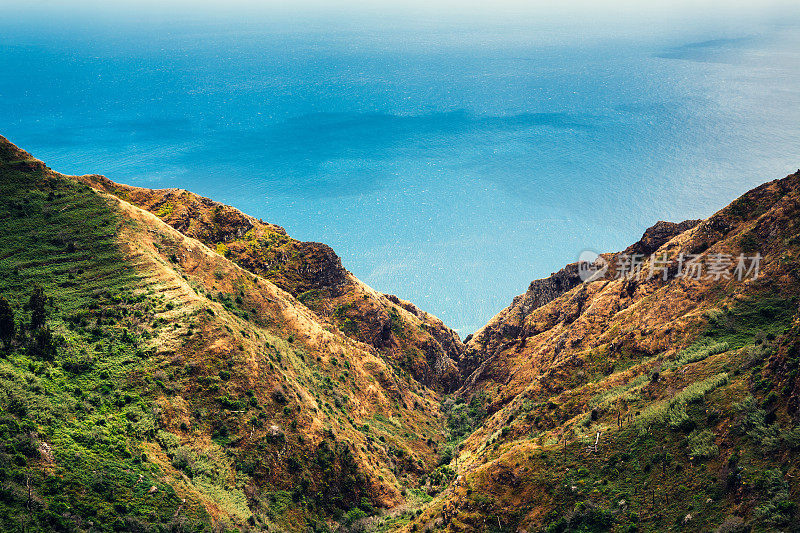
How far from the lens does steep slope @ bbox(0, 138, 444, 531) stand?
45031 millimetres

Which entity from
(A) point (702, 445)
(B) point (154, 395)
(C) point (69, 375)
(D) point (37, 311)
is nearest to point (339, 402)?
(B) point (154, 395)

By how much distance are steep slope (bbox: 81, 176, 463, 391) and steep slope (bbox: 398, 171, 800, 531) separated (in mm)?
34065

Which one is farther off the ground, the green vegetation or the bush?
the green vegetation

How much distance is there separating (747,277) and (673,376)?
20206 millimetres

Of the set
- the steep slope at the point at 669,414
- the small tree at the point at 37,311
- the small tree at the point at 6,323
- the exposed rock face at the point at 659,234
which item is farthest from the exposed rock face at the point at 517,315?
the small tree at the point at 6,323

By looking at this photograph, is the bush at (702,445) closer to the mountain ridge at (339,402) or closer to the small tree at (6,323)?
the mountain ridge at (339,402)

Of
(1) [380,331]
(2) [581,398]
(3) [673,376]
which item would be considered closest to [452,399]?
(1) [380,331]

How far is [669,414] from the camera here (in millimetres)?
50062

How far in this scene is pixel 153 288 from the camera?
220ft

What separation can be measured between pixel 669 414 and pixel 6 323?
67045 mm

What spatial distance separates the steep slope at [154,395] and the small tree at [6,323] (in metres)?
0.15

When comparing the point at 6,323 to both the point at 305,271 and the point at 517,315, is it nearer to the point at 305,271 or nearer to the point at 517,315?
the point at 305,271

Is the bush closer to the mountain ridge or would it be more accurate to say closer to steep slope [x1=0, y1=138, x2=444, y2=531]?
the mountain ridge

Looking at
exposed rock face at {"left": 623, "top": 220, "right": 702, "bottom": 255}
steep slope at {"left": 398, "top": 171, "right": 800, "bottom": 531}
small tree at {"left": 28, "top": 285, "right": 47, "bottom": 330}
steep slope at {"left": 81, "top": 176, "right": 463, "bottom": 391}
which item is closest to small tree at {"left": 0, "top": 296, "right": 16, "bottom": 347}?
small tree at {"left": 28, "top": 285, "right": 47, "bottom": 330}
